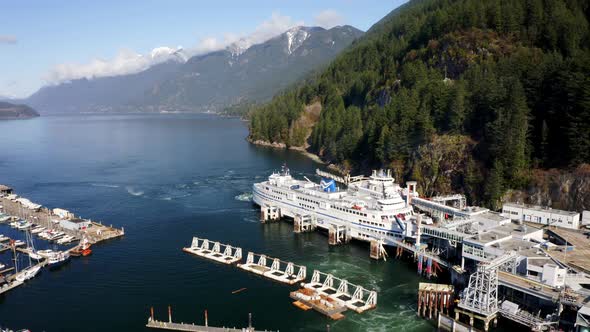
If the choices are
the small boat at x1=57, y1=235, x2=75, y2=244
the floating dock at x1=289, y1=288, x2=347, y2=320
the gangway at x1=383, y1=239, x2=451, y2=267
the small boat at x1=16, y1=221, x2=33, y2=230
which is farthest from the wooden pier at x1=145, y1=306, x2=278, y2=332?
the small boat at x1=16, y1=221, x2=33, y2=230

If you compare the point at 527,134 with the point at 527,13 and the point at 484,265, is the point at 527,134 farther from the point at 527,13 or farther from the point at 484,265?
the point at 527,13

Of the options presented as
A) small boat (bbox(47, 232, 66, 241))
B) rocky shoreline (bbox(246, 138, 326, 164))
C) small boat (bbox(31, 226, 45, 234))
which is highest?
rocky shoreline (bbox(246, 138, 326, 164))

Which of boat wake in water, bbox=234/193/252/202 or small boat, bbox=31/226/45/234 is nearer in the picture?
small boat, bbox=31/226/45/234

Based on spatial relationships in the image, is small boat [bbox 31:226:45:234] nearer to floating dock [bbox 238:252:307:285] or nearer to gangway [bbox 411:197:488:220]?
floating dock [bbox 238:252:307:285]

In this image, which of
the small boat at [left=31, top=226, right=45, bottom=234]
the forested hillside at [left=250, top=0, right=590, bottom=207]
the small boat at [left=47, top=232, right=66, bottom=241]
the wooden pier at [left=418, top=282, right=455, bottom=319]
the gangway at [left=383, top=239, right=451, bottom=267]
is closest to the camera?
the wooden pier at [left=418, top=282, right=455, bottom=319]

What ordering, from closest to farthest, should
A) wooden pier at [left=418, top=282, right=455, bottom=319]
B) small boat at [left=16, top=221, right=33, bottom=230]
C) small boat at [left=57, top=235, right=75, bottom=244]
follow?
wooden pier at [left=418, top=282, right=455, bottom=319] < small boat at [left=57, top=235, right=75, bottom=244] < small boat at [left=16, top=221, right=33, bottom=230]

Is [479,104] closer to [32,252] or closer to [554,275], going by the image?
[554,275]

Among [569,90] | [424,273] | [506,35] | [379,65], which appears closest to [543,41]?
[506,35]

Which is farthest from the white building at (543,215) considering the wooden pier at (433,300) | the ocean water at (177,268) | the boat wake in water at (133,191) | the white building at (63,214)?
the boat wake in water at (133,191)
